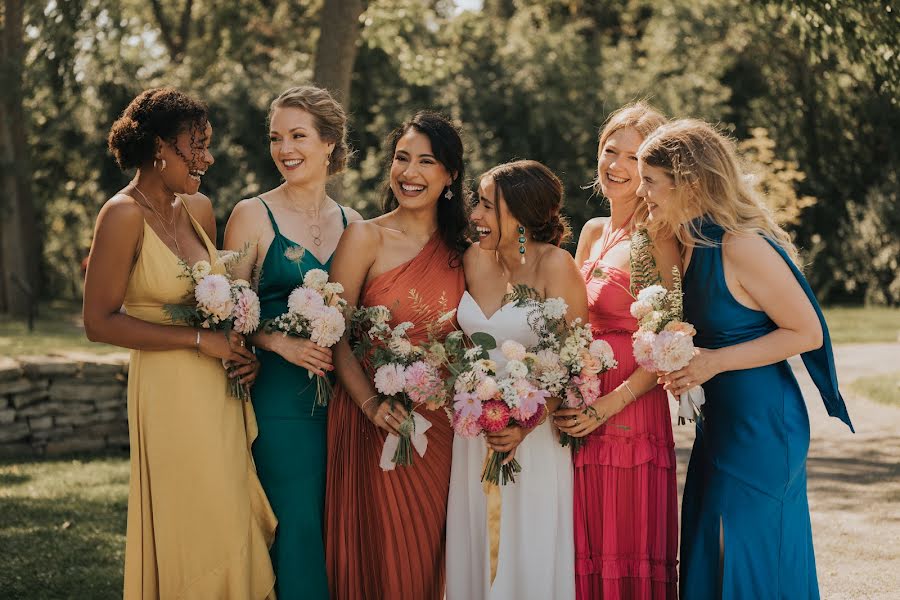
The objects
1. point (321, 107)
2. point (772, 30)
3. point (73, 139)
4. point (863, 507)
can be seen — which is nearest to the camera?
point (321, 107)

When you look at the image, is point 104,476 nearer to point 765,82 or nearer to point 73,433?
point 73,433

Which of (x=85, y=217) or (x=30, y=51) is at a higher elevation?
(x=30, y=51)

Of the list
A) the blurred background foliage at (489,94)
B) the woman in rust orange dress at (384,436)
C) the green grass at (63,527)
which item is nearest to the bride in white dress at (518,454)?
the woman in rust orange dress at (384,436)

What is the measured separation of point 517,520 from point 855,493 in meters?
4.76

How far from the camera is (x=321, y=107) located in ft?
14.9

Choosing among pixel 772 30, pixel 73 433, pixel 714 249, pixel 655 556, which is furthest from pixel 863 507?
pixel 772 30

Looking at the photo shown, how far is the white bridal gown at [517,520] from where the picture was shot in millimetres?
4180

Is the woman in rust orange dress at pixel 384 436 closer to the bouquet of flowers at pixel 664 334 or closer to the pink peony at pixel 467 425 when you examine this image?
the pink peony at pixel 467 425

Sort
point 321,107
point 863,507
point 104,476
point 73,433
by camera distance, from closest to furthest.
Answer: point 321,107 < point 863,507 < point 104,476 < point 73,433

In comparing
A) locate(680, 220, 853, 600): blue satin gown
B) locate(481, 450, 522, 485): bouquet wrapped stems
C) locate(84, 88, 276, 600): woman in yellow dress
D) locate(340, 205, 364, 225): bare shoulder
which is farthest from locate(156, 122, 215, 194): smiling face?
locate(680, 220, 853, 600): blue satin gown

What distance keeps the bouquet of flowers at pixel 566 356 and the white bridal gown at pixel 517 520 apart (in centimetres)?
15

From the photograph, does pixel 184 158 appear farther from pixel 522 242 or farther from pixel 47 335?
pixel 47 335

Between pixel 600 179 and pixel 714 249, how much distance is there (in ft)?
3.21

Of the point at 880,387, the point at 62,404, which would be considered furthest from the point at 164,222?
the point at 880,387
